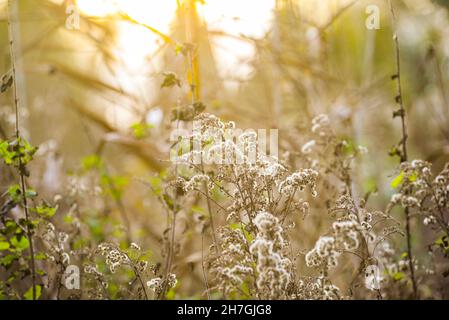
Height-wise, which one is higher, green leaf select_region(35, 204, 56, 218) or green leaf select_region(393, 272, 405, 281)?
green leaf select_region(35, 204, 56, 218)

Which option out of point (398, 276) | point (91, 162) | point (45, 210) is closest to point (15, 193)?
point (45, 210)

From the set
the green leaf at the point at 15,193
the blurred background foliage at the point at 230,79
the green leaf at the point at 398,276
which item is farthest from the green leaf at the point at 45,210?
the green leaf at the point at 398,276

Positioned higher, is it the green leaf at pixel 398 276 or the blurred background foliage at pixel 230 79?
the blurred background foliage at pixel 230 79

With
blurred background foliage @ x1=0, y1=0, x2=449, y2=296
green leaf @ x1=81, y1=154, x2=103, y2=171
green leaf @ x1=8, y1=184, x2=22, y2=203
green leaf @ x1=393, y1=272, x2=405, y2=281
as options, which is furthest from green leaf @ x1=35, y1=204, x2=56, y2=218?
green leaf @ x1=393, y1=272, x2=405, y2=281

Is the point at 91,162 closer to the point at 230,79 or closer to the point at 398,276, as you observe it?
the point at 230,79

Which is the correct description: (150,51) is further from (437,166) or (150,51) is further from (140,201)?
(437,166)

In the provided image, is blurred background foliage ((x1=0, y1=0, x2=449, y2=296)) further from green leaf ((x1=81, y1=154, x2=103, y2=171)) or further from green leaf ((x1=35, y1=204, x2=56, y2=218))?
green leaf ((x1=35, y1=204, x2=56, y2=218))

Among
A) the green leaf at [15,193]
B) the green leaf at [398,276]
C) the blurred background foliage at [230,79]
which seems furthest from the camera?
the blurred background foliage at [230,79]

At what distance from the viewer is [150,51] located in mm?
4746

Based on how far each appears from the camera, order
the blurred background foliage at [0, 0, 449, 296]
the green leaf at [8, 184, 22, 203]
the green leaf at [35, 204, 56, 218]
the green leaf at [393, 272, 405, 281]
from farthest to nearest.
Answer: the blurred background foliage at [0, 0, 449, 296] < the green leaf at [393, 272, 405, 281] < the green leaf at [35, 204, 56, 218] < the green leaf at [8, 184, 22, 203]

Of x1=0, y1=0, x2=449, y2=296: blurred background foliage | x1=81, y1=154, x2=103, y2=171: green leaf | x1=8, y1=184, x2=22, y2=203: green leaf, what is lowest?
x1=8, y1=184, x2=22, y2=203: green leaf

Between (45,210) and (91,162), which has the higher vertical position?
(91,162)

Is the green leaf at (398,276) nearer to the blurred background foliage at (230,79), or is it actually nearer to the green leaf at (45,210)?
the blurred background foliage at (230,79)
